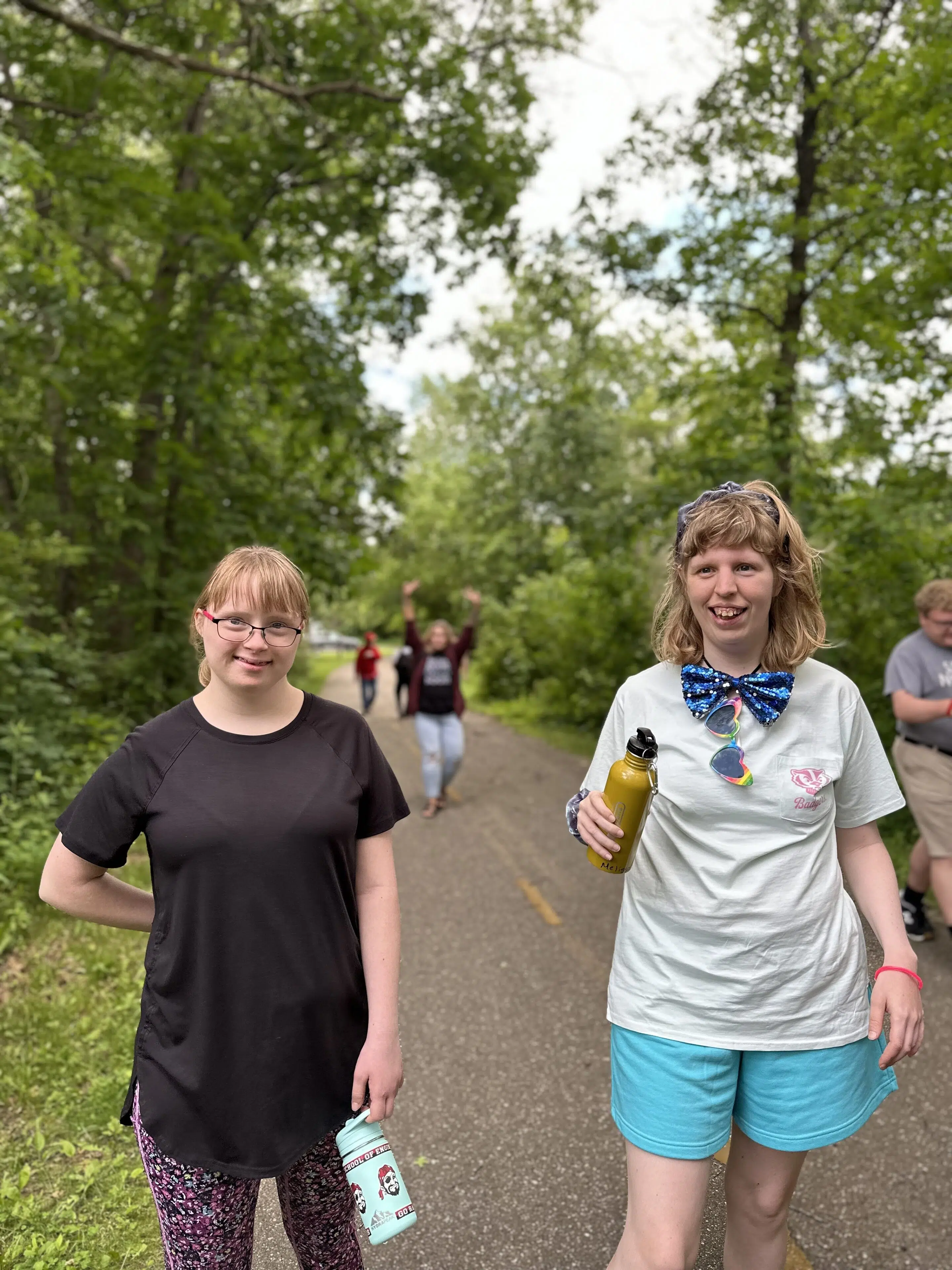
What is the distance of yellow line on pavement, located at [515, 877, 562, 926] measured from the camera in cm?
612

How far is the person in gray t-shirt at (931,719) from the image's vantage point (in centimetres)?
475

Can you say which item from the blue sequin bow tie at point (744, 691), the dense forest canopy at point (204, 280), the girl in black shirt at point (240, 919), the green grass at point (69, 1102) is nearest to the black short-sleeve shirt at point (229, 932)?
the girl in black shirt at point (240, 919)

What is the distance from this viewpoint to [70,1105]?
3.77 m

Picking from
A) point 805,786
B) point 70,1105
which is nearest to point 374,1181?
point 805,786

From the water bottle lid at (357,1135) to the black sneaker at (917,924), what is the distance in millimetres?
4706

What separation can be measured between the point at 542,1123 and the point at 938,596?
10.8 ft

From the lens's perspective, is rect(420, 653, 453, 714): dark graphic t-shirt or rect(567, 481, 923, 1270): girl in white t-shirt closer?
rect(567, 481, 923, 1270): girl in white t-shirt

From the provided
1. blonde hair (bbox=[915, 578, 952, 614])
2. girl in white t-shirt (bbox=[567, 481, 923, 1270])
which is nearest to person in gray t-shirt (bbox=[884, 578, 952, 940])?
blonde hair (bbox=[915, 578, 952, 614])

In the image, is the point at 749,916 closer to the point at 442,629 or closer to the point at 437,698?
the point at 437,698

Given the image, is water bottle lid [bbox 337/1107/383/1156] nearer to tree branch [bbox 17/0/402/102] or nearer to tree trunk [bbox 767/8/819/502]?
tree trunk [bbox 767/8/819/502]

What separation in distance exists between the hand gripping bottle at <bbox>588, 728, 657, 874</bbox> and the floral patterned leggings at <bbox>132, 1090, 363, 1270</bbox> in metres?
0.91

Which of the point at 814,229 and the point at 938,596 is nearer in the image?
the point at 938,596

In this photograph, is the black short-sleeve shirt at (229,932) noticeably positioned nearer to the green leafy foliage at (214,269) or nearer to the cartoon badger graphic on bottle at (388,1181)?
the cartoon badger graphic on bottle at (388,1181)

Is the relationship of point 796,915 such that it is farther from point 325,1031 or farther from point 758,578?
point 325,1031
